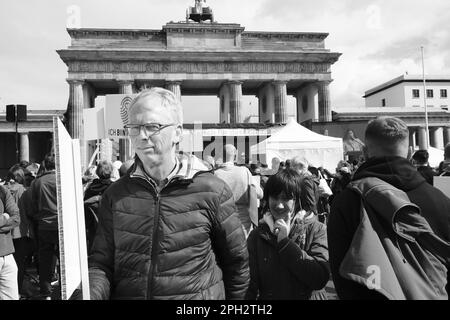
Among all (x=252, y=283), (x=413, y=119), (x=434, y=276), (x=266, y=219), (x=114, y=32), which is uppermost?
(x=114, y=32)

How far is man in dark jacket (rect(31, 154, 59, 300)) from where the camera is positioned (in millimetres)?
6238

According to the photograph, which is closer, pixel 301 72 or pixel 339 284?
pixel 339 284

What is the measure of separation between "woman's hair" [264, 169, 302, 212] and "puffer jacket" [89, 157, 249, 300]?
30.7 inches

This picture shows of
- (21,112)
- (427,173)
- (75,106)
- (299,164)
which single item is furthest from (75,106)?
(427,173)

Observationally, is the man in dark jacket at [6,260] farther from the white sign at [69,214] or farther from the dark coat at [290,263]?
the white sign at [69,214]

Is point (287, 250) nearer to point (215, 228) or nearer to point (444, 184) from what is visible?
point (215, 228)

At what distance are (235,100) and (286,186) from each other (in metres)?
41.5

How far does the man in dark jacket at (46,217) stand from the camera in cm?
624

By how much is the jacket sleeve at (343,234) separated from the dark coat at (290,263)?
A: 0.43 metres

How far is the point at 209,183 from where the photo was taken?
2.29 m

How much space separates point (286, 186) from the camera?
3018mm

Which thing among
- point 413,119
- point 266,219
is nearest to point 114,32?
point 413,119
